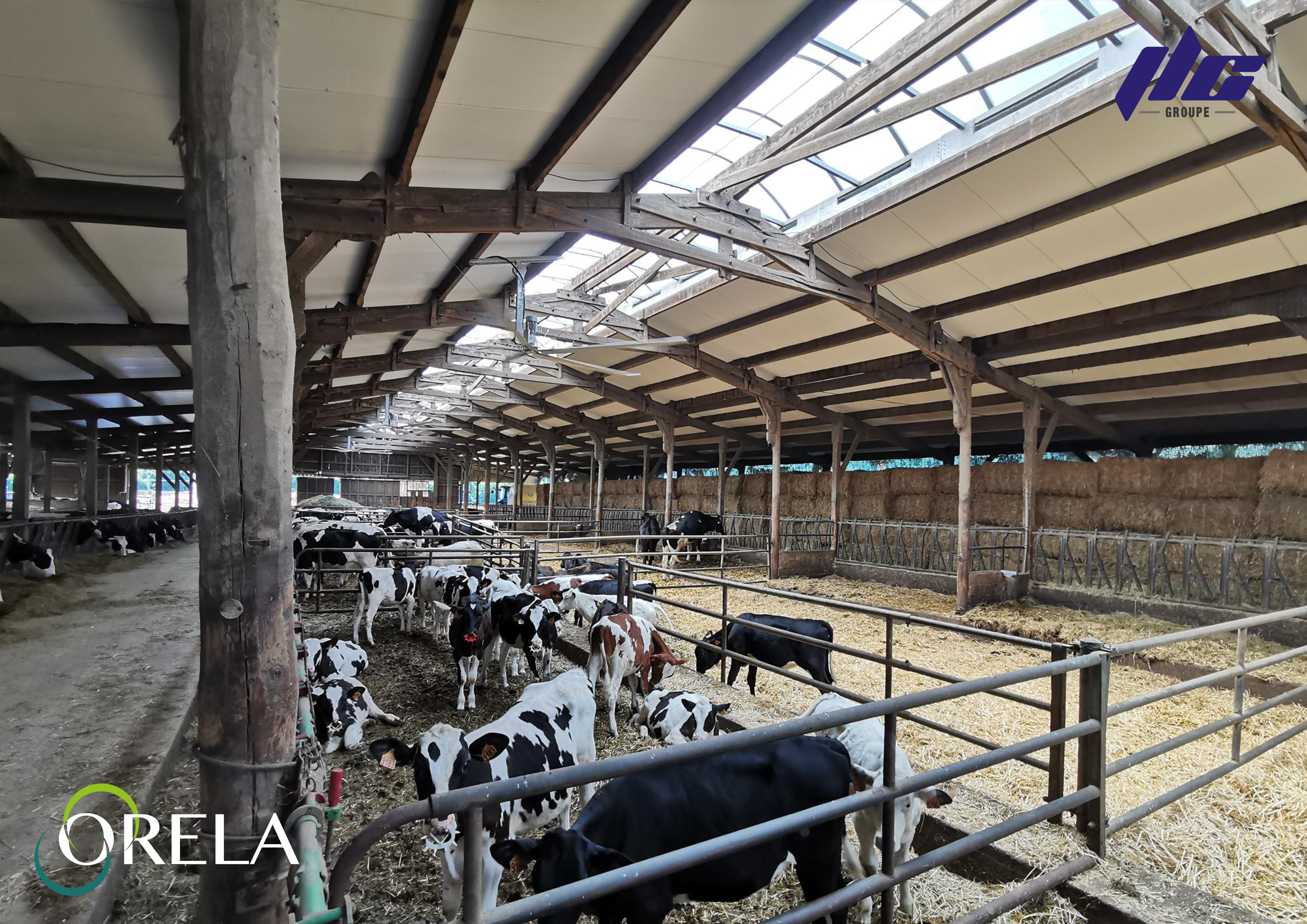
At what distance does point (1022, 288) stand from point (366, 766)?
9250mm

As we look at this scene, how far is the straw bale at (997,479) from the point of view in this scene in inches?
548

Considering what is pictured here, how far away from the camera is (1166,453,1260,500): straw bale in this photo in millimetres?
10023

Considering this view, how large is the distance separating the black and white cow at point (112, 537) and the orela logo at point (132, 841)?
1417cm

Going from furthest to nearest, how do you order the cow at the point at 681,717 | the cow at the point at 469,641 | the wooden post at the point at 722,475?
1. the wooden post at the point at 722,475
2. the cow at the point at 469,641
3. the cow at the point at 681,717

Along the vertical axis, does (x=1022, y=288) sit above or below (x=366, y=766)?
above

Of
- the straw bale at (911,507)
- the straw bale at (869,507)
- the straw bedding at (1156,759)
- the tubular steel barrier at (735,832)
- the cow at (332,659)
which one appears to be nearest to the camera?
the tubular steel barrier at (735,832)

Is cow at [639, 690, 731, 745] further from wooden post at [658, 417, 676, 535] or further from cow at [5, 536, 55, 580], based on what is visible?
wooden post at [658, 417, 676, 535]

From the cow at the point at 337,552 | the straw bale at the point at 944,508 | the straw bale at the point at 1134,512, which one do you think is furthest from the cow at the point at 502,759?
the straw bale at the point at 944,508

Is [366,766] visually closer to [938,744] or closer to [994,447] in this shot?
[938,744]

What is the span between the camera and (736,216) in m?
7.48

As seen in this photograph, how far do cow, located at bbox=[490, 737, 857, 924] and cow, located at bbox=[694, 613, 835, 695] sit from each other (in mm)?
2750

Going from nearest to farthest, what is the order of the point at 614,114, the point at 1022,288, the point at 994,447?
1. the point at 614,114
2. the point at 1022,288
3. the point at 994,447

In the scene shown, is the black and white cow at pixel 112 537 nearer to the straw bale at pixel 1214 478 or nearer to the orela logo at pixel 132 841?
the orela logo at pixel 132 841

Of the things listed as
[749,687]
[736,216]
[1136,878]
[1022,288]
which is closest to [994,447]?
[1022,288]
